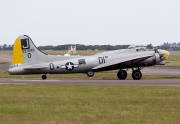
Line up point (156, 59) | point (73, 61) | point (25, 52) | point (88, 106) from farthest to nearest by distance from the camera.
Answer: point (156, 59) → point (73, 61) → point (25, 52) → point (88, 106)

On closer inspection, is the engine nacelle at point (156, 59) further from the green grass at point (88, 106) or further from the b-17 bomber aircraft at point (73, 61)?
the green grass at point (88, 106)

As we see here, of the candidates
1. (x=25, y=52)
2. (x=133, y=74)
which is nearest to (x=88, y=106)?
(x=25, y=52)

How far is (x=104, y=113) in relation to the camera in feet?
57.3

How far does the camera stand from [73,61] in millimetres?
38469

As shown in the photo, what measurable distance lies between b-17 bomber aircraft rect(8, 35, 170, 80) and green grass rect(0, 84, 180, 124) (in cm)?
1072

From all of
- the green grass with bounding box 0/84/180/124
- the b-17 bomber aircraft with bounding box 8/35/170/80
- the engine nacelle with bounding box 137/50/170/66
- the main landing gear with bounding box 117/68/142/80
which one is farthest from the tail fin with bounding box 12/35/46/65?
the green grass with bounding box 0/84/180/124

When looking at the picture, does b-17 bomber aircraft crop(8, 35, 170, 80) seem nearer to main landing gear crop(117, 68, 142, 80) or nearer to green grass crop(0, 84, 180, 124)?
main landing gear crop(117, 68, 142, 80)

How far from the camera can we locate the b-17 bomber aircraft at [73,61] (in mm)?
37344

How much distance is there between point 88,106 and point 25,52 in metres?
19.2

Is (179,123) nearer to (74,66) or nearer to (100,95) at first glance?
(100,95)

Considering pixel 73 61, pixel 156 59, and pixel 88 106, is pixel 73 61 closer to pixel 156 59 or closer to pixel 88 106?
pixel 156 59

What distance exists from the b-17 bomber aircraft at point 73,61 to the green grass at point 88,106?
10720 mm

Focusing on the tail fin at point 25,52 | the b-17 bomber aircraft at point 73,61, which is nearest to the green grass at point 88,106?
the b-17 bomber aircraft at point 73,61

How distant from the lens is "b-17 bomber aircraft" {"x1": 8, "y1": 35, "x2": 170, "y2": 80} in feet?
123
